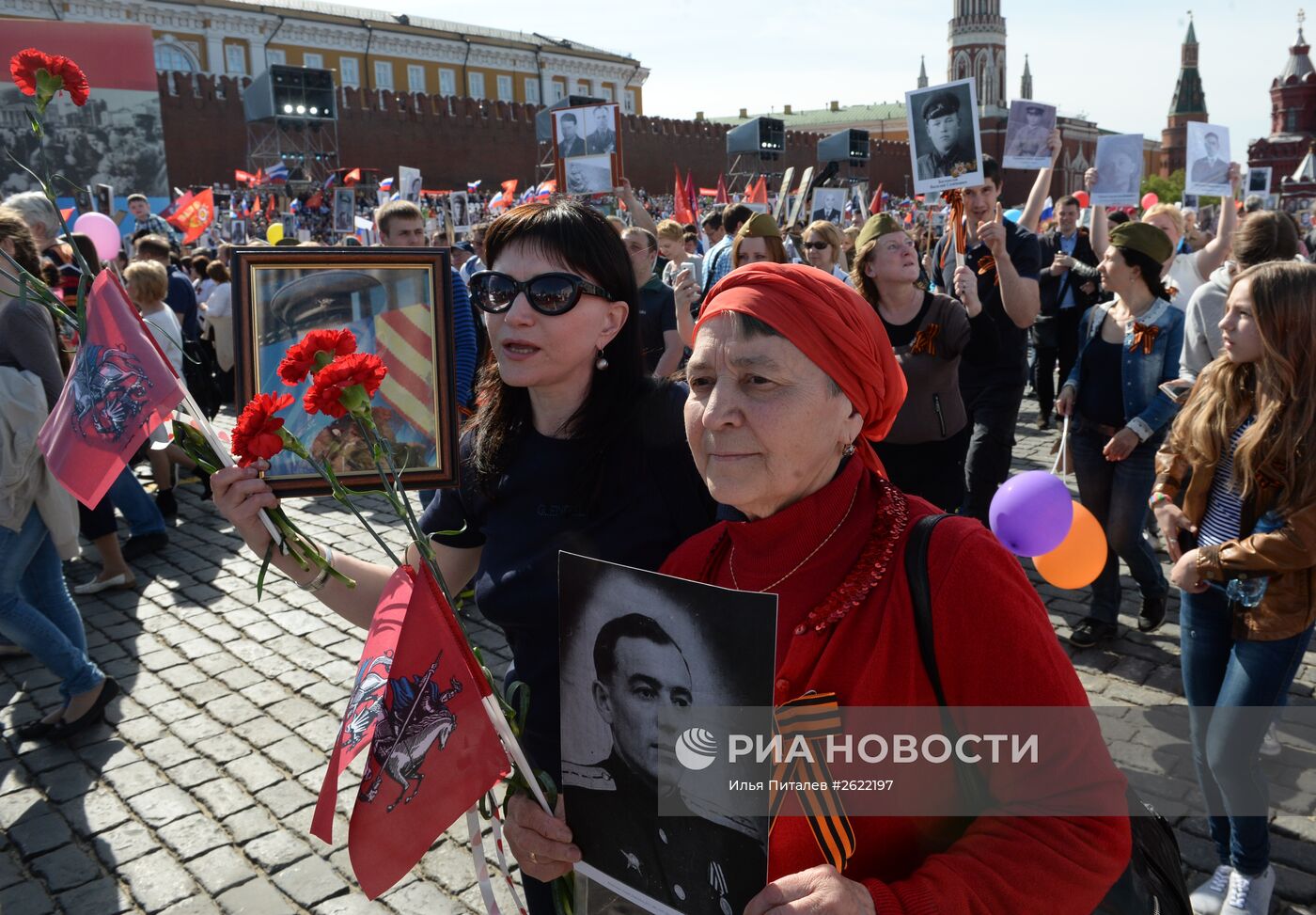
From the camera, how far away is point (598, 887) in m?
1.41

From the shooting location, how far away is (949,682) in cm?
127

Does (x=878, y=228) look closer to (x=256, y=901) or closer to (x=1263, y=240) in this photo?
(x=1263, y=240)

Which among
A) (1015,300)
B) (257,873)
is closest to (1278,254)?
(1015,300)

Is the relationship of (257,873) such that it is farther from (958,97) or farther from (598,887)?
(958,97)

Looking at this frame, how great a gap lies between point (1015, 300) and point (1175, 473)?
7.07ft

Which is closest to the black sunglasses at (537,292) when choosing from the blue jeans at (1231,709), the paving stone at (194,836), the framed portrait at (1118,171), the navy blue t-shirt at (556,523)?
the navy blue t-shirt at (556,523)

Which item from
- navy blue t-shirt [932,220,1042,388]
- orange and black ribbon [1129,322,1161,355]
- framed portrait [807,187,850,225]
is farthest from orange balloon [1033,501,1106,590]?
framed portrait [807,187,850,225]

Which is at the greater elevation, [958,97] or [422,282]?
[958,97]

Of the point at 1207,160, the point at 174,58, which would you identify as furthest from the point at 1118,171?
the point at 174,58

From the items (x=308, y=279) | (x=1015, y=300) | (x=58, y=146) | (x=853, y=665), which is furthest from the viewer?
(x=58, y=146)

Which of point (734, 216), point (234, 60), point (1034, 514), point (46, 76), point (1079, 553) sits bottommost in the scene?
point (1079, 553)

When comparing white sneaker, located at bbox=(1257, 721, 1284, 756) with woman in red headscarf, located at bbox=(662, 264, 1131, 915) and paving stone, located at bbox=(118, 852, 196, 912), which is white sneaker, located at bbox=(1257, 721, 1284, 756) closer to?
woman in red headscarf, located at bbox=(662, 264, 1131, 915)

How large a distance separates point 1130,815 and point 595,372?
1275mm

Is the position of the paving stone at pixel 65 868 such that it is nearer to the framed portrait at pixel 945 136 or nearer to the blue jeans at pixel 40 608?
the blue jeans at pixel 40 608
